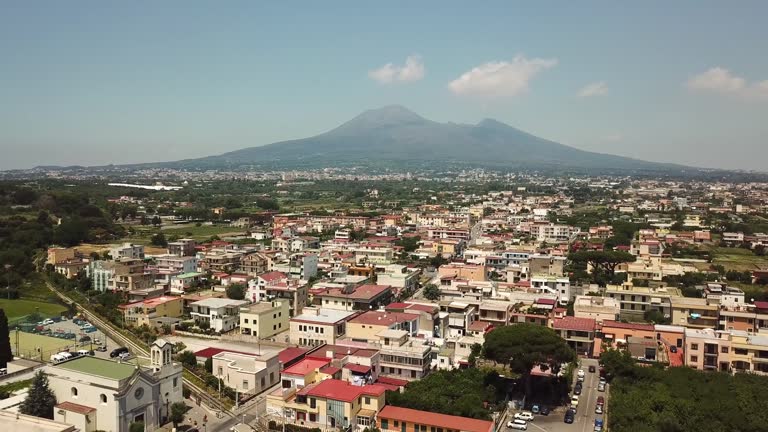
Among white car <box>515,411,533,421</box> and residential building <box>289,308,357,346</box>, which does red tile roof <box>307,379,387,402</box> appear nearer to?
white car <box>515,411,533,421</box>

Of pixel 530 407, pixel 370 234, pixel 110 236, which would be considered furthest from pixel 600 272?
pixel 110 236

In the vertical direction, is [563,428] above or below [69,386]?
below

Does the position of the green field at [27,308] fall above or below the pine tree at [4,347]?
below

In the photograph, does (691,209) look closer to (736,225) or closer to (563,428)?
(736,225)

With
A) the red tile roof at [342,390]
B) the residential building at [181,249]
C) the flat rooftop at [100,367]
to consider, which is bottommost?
the residential building at [181,249]

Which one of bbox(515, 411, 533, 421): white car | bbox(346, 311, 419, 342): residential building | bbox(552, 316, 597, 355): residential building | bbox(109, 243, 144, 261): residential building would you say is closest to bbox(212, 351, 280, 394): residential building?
bbox(346, 311, 419, 342): residential building

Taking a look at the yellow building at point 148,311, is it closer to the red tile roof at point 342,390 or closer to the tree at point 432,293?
the tree at point 432,293

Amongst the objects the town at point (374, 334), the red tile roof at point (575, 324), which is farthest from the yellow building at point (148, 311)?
the red tile roof at point (575, 324)

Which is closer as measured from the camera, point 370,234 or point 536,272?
point 536,272
